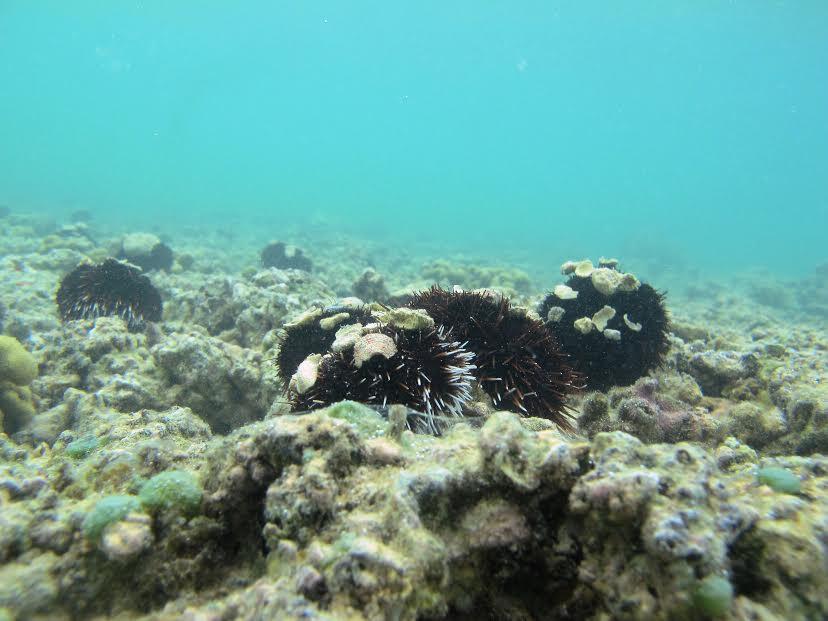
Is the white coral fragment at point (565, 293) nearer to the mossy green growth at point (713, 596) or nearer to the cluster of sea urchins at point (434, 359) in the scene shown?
the cluster of sea urchins at point (434, 359)

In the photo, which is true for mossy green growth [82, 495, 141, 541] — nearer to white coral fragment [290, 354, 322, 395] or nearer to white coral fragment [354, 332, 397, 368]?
white coral fragment [290, 354, 322, 395]

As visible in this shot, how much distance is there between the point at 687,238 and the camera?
6053 cm

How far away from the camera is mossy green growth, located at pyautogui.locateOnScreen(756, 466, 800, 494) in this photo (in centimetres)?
184

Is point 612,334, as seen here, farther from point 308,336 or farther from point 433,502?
point 433,502

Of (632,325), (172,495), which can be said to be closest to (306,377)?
(172,495)

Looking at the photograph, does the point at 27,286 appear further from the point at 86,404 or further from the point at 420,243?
the point at 420,243

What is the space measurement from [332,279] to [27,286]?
8.16 metres

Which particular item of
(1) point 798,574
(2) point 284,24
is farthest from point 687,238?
(2) point 284,24

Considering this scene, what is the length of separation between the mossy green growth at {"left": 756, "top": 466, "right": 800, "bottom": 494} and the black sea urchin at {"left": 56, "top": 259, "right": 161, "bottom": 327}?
804cm

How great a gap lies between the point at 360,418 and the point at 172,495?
2.88 ft

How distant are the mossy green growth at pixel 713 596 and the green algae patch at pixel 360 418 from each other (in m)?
1.36

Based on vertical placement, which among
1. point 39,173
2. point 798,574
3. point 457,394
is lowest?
point 39,173

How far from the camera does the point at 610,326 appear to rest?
4781 mm

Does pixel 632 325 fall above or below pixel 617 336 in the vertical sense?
above
